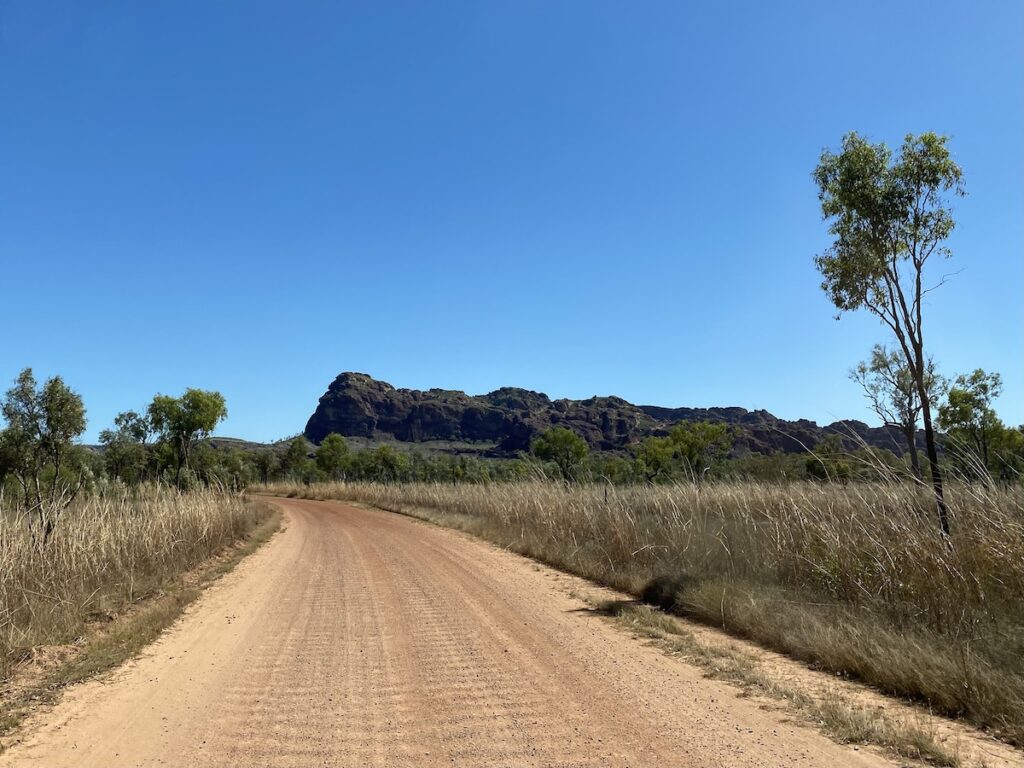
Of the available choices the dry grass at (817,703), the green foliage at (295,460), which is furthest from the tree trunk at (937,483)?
the green foliage at (295,460)

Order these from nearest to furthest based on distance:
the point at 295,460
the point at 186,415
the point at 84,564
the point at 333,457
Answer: the point at 84,564
the point at 186,415
the point at 333,457
the point at 295,460

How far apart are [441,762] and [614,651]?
3.45 metres

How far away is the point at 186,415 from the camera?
32.5 meters

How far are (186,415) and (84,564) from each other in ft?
81.8

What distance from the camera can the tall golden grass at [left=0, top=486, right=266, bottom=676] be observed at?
7727 millimetres

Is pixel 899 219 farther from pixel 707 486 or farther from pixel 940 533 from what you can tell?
pixel 707 486

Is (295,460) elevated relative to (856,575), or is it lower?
elevated

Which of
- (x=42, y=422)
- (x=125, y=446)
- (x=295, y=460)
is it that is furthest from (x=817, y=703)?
(x=295, y=460)

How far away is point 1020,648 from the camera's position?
567 cm

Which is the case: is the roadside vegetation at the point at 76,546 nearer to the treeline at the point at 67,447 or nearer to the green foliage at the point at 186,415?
the treeline at the point at 67,447

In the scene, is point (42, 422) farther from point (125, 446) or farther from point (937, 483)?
point (125, 446)

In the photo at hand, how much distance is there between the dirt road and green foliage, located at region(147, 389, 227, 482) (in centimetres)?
2487

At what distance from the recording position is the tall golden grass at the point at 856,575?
5.78 metres

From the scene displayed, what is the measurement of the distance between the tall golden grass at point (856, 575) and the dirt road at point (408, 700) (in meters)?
1.55
